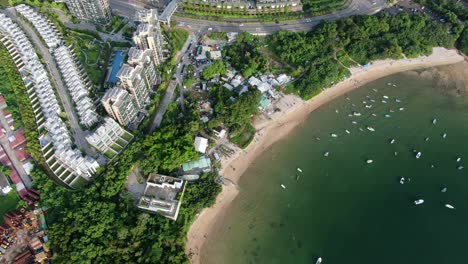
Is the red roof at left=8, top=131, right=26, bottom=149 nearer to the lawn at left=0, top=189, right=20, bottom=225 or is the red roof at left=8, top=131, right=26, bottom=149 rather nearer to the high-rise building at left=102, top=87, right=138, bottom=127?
the lawn at left=0, top=189, right=20, bottom=225

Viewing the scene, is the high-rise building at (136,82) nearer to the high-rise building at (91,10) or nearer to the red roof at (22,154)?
the red roof at (22,154)

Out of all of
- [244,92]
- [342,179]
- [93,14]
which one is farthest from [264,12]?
[342,179]

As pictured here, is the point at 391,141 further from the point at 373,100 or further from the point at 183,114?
the point at 183,114

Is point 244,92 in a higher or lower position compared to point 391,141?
higher

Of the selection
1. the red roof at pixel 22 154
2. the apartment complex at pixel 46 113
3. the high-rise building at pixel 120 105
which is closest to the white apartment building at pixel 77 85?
the apartment complex at pixel 46 113

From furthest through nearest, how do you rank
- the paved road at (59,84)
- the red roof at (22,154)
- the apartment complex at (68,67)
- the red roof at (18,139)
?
the apartment complex at (68,67)
the paved road at (59,84)
the red roof at (18,139)
the red roof at (22,154)

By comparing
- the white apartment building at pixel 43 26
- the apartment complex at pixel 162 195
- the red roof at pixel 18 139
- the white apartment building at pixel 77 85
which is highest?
the white apartment building at pixel 43 26
